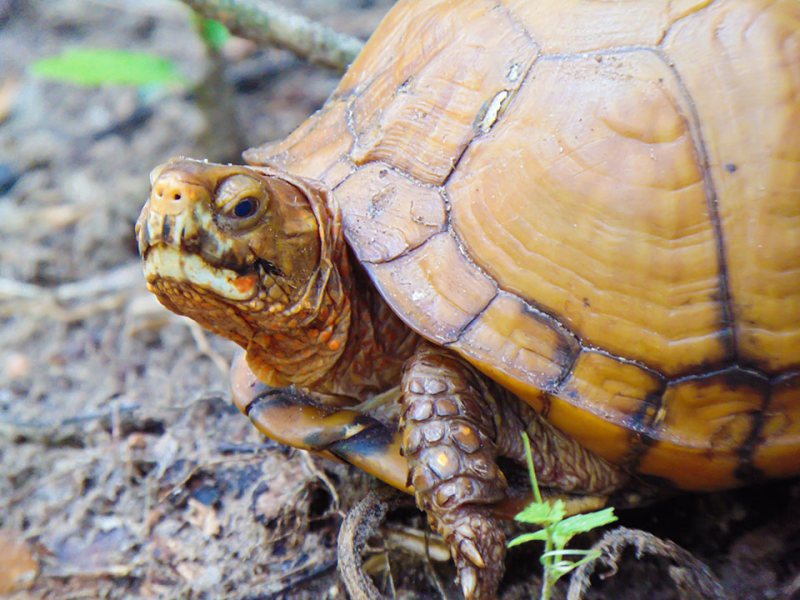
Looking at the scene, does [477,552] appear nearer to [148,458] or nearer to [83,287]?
[148,458]

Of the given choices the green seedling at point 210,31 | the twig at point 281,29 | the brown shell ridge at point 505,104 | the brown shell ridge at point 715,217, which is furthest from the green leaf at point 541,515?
the green seedling at point 210,31

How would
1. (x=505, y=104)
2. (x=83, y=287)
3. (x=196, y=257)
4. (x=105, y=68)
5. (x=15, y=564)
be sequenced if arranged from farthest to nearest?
(x=83, y=287) < (x=105, y=68) < (x=15, y=564) < (x=505, y=104) < (x=196, y=257)

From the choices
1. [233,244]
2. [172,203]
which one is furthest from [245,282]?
[172,203]

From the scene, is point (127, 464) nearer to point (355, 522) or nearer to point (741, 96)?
point (355, 522)

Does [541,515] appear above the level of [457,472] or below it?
above

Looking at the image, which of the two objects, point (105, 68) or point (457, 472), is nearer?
point (457, 472)

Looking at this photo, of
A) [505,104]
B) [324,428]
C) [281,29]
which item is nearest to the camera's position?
[505,104]
